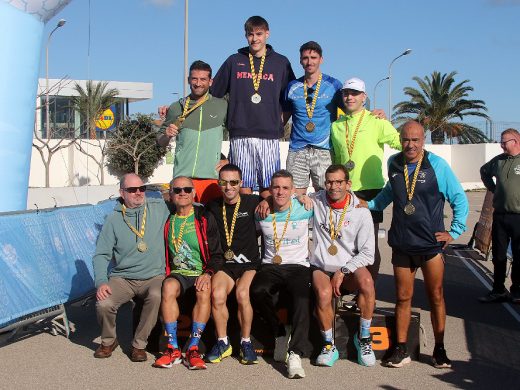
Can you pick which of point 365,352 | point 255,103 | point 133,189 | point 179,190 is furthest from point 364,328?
point 255,103

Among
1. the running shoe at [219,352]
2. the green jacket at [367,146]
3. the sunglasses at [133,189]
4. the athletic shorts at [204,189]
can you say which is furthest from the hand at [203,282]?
the green jacket at [367,146]

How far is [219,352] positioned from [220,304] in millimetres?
401

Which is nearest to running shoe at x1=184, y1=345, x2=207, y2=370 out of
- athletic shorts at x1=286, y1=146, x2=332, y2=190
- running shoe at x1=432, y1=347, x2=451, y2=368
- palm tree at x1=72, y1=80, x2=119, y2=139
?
running shoe at x1=432, y1=347, x2=451, y2=368

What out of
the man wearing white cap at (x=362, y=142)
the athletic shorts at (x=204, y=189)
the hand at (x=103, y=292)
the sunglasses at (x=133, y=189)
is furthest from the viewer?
the athletic shorts at (x=204, y=189)

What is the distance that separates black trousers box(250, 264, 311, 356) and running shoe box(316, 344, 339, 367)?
0.13m

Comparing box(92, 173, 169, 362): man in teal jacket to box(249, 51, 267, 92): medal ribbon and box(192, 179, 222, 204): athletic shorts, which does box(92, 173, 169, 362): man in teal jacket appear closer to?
box(192, 179, 222, 204): athletic shorts

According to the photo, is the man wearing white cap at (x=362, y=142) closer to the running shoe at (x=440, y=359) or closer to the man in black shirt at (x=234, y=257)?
the man in black shirt at (x=234, y=257)

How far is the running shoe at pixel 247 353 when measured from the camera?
19.0 feet

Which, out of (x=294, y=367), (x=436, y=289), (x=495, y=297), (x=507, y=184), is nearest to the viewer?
(x=294, y=367)

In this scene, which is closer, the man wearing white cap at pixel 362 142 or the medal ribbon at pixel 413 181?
the medal ribbon at pixel 413 181

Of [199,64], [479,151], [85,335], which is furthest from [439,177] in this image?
[479,151]

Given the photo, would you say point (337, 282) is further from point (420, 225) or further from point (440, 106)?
point (440, 106)

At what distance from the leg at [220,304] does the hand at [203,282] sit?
0.06 meters

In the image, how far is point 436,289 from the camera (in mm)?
5750
